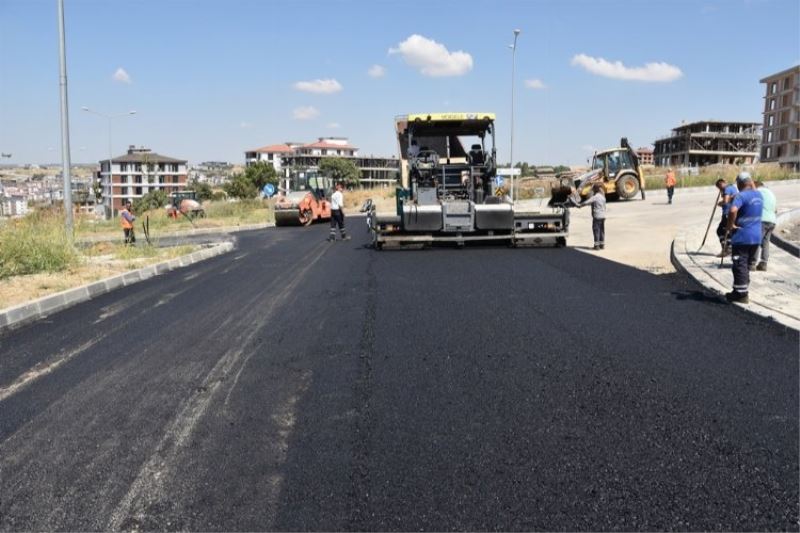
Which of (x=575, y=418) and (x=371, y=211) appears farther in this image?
(x=371, y=211)

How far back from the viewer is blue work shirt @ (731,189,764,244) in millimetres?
7199

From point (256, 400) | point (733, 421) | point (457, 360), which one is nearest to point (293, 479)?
point (256, 400)

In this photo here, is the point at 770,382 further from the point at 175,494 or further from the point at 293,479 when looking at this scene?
the point at 175,494

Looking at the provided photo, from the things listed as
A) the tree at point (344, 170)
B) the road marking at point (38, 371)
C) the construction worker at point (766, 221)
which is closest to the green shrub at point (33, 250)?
the road marking at point (38, 371)

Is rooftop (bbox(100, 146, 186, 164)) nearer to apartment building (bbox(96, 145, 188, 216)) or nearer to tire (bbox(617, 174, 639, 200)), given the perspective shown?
apartment building (bbox(96, 145, 188, 216))

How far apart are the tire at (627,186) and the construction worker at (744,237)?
20477mm

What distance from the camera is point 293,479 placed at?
3.26m

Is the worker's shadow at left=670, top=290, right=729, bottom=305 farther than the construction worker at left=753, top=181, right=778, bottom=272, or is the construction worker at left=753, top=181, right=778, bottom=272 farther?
the construction worker at left=753, top=181, right=778, bottom=272

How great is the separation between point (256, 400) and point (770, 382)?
3783mm

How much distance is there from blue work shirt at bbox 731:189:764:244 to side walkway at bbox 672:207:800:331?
763 millimetres

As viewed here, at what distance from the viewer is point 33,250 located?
1115cm

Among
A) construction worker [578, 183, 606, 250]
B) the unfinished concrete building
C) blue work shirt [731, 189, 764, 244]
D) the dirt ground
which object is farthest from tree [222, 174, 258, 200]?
the unfinished concrete building

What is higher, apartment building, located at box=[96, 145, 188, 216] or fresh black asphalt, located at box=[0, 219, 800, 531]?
apartment building, located at box=[96, 145, 188, 216]

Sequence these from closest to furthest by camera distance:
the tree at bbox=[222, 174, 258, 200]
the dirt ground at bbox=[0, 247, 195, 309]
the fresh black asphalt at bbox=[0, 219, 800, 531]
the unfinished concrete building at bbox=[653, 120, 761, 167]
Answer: the fresh black asphalt at bbox=[0, 219, 800, 531], the dirt ground at bbox=[0, 247, 195, 309], the tree at bbox=[222, 174, 258, 200], the unfinished concrete building at bbox=[653, 120, 761, 167]
